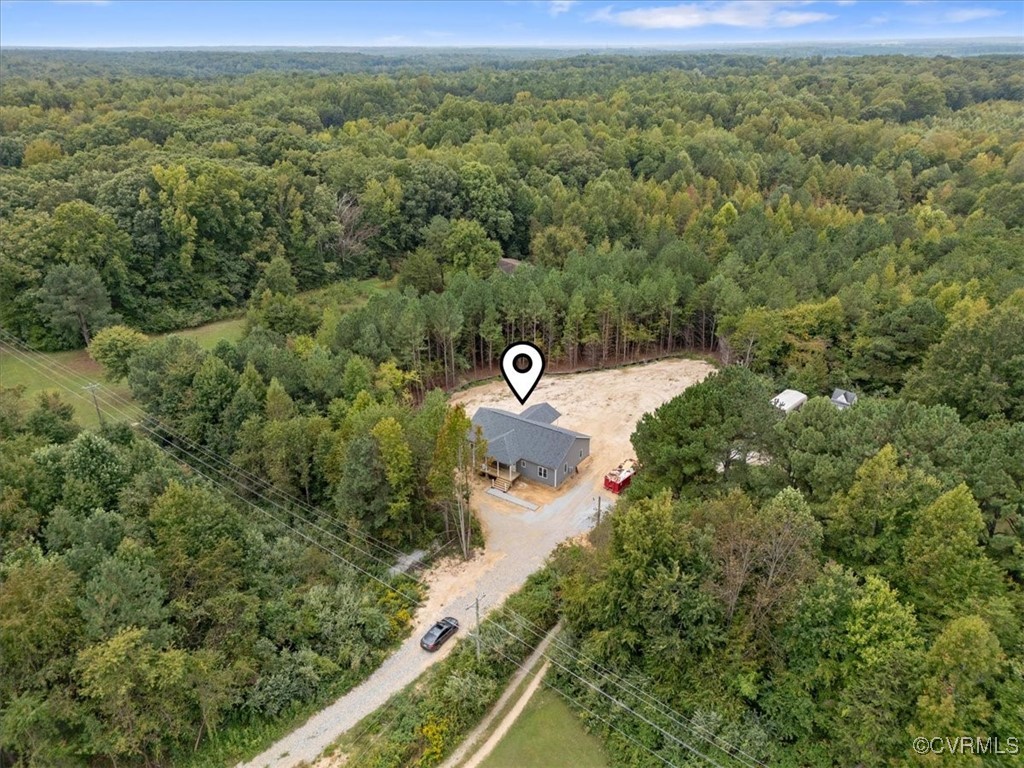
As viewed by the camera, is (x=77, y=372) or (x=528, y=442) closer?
(x=528, y=442)

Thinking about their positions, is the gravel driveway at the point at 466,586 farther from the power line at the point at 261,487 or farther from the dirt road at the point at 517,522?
the power line at the point at 261,487

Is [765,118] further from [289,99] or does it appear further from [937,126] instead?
[289,99]

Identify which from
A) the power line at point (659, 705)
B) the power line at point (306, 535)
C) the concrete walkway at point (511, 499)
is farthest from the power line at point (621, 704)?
the concrete walkway at point (511, 499)

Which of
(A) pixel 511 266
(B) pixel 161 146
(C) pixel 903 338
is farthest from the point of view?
(B) pixel 161 146

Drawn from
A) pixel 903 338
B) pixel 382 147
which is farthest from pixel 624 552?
pixel 382 147

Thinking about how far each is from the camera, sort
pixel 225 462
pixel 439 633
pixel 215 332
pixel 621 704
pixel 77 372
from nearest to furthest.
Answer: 1. pixel 621 704
2. pixel 439 633
3. pixel 225 462
4. pixel 77 372
5. pixel 215 332

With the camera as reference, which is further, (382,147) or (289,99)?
(289,99)

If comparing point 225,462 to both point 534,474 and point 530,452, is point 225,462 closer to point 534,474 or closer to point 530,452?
point 530,452

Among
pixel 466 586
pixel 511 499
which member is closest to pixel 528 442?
pixel 511 499
